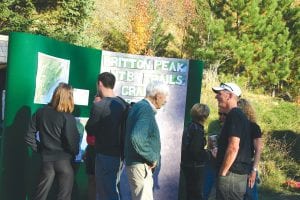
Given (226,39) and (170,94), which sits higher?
(226,39)

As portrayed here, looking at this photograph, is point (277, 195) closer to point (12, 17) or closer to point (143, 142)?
point (143, 142)

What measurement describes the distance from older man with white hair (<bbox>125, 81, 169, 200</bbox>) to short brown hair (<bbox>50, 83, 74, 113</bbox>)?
0.79 meters

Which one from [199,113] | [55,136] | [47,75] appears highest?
[47,75]

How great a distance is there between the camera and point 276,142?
13.1 metres

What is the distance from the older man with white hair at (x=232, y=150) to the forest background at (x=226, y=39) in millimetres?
8157

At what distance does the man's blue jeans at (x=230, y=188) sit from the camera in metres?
4.49

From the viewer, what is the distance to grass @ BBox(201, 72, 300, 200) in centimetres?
993

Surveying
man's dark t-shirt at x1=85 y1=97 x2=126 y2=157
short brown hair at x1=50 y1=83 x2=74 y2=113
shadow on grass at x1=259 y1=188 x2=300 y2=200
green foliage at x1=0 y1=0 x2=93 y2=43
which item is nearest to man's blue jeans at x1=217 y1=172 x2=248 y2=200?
man's dark t-shirt at x1=85 y1=97 x2=126 y2=157

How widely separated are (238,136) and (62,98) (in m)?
1.84

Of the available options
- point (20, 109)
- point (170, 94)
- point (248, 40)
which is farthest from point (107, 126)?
point (248, 40)

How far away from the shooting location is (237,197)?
4.50m

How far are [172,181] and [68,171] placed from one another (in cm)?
221

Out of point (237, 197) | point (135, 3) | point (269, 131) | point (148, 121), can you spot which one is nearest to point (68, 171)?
point (148, 121)

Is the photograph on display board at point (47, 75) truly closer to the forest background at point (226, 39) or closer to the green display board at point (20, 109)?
the green display board at point (20, 109)
